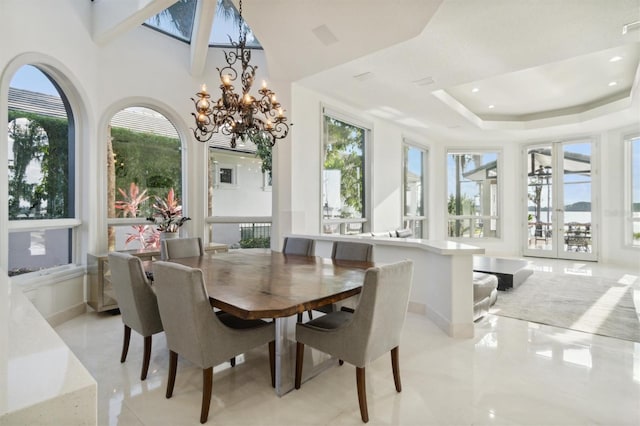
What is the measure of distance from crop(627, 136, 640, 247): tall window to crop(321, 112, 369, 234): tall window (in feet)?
18.9

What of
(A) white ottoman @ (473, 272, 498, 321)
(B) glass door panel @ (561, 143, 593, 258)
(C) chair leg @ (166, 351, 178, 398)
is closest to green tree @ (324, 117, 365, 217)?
(A) white ottoman @ (473, 272, 498, 321)

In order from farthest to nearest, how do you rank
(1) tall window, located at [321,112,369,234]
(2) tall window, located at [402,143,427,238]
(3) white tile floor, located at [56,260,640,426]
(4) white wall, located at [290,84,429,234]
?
(2) tall window, located at [402,143,427,238] < (1) tall window, located at [321,112,369,234] < (4) white wall, located at [290,84,429,234] < (3) white tile floor, located at [56,260,640,426]

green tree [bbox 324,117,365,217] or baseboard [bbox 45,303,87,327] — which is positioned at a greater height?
green tree [bbox 324,117,365,217]

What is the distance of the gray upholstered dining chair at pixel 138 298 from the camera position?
2314 mm

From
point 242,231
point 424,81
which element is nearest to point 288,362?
point 242,231

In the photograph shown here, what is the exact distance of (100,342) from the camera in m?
3.00

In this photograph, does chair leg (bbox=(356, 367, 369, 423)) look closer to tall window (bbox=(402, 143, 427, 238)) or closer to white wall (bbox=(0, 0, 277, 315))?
white wall (bbox=(0, 0, 277, 315))

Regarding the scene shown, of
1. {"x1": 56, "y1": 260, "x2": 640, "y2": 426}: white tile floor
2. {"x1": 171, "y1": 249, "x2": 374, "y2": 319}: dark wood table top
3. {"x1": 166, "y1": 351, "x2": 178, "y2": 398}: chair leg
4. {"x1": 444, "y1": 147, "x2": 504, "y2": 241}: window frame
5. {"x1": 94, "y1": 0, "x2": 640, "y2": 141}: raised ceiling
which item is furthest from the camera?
{"x1": 444, "y1": 147, "x2": 504, "y2": 241}: window frame

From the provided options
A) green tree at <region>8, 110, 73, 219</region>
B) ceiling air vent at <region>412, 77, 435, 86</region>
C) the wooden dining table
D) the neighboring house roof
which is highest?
ceiling air vent at <region>412, 77, 435, 86</region>

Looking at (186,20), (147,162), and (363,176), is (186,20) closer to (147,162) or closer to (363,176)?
(147,162)

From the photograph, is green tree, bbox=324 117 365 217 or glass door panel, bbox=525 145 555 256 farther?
glass door panel, bbox=525 145 555 256

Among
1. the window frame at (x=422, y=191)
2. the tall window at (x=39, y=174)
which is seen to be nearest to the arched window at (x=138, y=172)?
the tall window at (x=39, y=174)

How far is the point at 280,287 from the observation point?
216 centimetres

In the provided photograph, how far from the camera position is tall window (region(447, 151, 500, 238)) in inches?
342
